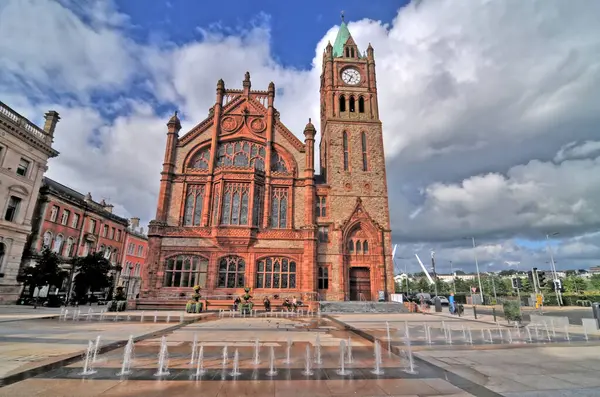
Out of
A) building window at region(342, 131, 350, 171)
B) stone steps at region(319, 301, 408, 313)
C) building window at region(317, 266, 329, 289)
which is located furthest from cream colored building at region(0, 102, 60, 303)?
building window at region(342, 131, 350, 171)

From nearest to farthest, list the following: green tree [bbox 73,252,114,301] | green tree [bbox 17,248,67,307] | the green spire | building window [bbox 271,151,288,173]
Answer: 1. green tree [bbox 17,248,67,307]
2. green tree [bbox 73,252,114,301]
3. building window [bbox 271,151,288,173]
4. the green spire

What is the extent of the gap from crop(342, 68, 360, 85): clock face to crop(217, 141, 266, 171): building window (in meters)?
17.0

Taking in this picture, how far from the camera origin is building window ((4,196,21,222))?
29.8 meters

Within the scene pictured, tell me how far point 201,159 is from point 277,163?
9.20 meters

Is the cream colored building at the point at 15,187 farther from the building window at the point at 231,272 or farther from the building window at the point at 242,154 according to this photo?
the building window at the point at 231,272

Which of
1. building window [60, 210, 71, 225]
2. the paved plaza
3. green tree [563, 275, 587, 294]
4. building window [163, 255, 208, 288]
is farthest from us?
green tree [563, 275, 587, 294]

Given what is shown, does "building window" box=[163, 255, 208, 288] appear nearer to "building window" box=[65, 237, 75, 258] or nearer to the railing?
"building window" box=[65, 237, 75, 258]

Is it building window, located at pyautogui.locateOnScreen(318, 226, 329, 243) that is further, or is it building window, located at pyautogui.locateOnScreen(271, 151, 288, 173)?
building window, located at pyautogui.locateOnScreen(271, 151, 288, 173)

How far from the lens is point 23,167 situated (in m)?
31.4

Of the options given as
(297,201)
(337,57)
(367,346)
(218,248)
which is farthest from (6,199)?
(337,57)

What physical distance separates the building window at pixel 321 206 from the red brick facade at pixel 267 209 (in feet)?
0.41

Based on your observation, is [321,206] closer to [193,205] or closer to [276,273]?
[276,273]

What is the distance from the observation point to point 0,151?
1141 inches

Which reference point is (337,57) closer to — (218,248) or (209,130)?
(209,130)
